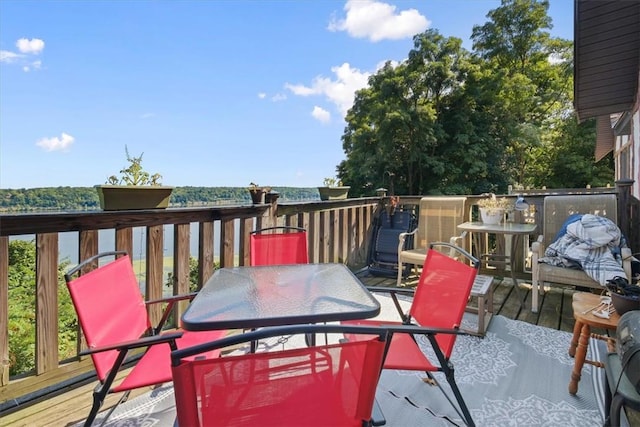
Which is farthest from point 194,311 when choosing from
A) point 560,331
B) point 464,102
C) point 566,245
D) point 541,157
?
point 541,157

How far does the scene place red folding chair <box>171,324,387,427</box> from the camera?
813mm

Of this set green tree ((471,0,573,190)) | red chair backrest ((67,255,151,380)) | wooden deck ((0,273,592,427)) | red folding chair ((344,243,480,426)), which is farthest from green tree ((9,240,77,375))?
green tree ((471,0,573,190))

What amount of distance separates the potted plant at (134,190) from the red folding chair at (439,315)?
5.07 feet

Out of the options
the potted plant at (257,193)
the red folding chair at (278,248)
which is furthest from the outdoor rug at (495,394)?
the potted plant at (257,193)

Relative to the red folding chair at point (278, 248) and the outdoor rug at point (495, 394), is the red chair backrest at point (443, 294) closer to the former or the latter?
the outdoor rug at point (495, 394)

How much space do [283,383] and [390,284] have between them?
11.9 feet

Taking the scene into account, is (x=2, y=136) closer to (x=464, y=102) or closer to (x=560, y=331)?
(x=560, y=331)

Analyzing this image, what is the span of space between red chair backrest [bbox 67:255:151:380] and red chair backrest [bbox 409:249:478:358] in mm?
1501

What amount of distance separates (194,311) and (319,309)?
1.67 ft

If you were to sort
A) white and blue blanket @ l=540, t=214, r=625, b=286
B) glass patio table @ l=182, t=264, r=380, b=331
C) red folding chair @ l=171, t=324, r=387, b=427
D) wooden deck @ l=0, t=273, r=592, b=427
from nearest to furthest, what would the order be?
red folding chair @ l=171, t=324, r=387, b=427
glass patio table @ l=182, t=264, r=380, b=331
wooden deck @ l=0, t=273, r=592, b=427
white and blue blanket @ l=540, t=214, r=625, b=286

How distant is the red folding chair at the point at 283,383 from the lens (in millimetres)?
813

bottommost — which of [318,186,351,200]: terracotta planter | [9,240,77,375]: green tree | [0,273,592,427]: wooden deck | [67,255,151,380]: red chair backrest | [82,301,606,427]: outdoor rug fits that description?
[82,301,606,427]: outdoor rug

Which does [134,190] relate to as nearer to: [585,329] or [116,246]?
[116,246]

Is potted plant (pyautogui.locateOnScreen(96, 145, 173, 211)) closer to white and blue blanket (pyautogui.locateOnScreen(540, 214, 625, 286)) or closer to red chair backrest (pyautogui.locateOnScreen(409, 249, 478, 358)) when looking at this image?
red chair backrest (pyautogui.locateOnScreen(409, 249, 478, 358))
